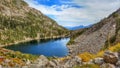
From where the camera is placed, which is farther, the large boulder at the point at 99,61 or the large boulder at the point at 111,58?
the large boulder at the point at 99,61

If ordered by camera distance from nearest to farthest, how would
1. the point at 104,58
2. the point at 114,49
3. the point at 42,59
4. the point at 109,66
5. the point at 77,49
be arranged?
the point at 109,66 → the point at 104,58 → the point at 114,49 → the point at 42,59 → the point at 77,49

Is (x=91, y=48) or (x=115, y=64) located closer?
(x=115, y=64)

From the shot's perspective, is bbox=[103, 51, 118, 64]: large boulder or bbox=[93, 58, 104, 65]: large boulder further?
bbox=[93, 58, 104, 65]: large boulder

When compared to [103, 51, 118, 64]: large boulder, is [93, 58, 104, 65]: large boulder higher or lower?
lower

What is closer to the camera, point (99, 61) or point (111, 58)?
point (111, 58)

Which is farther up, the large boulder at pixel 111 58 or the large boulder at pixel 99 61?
the large boulder at pixel 111 58

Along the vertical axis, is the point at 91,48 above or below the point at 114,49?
below

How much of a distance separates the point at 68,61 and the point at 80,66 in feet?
8.54

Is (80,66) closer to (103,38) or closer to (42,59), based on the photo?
(42,59)

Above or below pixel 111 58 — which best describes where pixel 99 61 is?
below

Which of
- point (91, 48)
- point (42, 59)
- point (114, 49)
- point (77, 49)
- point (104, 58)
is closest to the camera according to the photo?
point (104, 58)

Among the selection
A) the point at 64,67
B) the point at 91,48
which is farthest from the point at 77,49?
the point at 64,67

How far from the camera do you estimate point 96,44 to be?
157 feet

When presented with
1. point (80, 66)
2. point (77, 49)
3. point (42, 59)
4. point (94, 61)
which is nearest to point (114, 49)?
point (94, 61)
